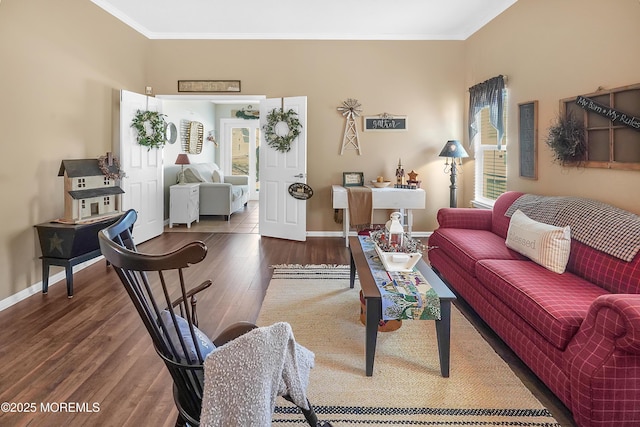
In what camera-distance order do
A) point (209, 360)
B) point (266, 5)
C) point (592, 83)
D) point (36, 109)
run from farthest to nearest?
point (266, 5), point (36, 109), point (592, 83), point (209, 360)

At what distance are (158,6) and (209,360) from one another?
4699 mm

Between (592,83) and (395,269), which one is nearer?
(395,269)

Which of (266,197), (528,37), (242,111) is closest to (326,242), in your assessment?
(266,197)

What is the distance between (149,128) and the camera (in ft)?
17.0

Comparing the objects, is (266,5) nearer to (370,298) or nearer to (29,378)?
(370,298)

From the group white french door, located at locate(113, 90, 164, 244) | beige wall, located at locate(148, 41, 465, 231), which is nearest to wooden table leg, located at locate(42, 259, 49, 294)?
white french door, located at locate(113, 90, 164, 244)

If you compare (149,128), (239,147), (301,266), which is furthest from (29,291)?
(239,147)

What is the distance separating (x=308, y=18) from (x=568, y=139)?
3.32 meters

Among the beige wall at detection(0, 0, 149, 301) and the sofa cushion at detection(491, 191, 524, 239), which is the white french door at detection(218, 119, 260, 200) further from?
the sofa cushion at detection(491, 191, 524, 239)

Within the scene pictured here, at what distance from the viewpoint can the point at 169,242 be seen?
538 centimetres

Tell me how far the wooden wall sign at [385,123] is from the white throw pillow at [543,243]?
117 inches

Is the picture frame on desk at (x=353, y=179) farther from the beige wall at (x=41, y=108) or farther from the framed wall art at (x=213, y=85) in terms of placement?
the beige wall at (x=41, y=108)

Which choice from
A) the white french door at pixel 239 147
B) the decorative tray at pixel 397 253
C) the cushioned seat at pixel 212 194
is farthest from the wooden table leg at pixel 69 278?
the white french door at pixel 239 147

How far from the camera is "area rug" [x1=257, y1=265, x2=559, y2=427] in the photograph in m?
1.81
